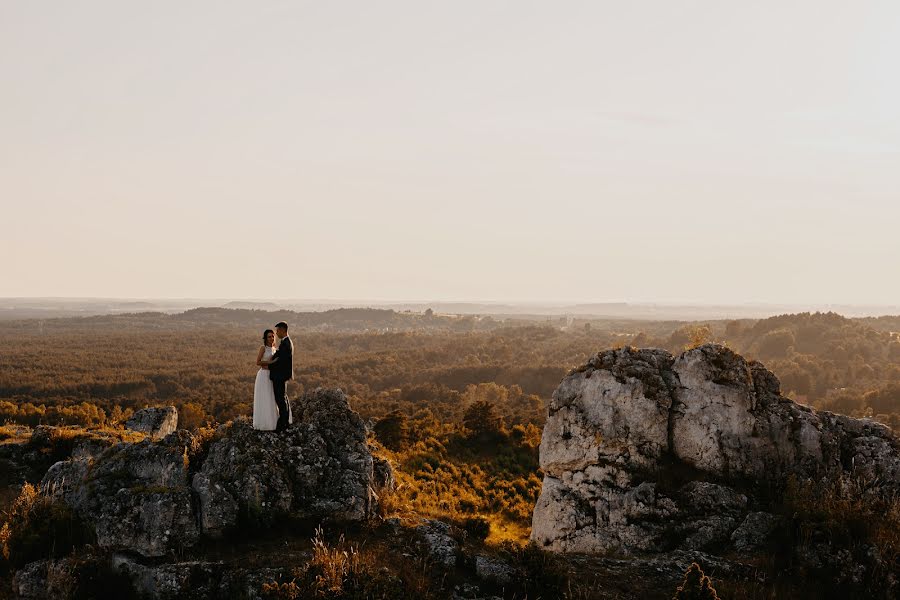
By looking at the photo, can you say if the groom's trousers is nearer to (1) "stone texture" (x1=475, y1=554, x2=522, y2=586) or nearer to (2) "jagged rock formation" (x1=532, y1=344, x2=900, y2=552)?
(1) "stone texture" (x1=475, y1=554, x2=522, y2=586)

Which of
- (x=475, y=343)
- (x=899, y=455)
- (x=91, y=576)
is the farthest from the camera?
(x=475, y=343)

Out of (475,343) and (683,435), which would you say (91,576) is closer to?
(683,435)

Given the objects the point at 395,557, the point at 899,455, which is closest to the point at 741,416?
the point at 899,455

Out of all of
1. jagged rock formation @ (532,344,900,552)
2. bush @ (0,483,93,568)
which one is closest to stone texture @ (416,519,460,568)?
jagged rock formation @ (532,344,900,552)

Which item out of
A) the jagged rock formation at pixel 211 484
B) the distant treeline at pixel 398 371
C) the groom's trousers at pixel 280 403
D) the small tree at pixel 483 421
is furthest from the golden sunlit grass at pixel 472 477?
the distant treeline at pixel 398 371

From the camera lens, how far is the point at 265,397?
12.2 metres

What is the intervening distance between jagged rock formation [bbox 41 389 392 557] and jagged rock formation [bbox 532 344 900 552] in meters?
6.08

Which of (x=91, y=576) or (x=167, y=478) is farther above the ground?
(x=167, y=478)

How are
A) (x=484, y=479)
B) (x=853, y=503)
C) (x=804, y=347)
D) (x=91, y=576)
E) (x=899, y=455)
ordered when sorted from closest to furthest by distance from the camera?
1. (x=91, y=576)
2. (x=853, y=503)
3. (x=899, y=455)
4. (x=484, y=479)
5. (x=804, y=347)

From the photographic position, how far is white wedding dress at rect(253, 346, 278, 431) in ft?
39.3

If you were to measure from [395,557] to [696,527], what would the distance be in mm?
7433

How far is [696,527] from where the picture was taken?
12.3 m

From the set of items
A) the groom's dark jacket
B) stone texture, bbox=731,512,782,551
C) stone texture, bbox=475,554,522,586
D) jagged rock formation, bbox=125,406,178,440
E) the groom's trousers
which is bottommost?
jagged rock formation, bbox=125,406,178,440

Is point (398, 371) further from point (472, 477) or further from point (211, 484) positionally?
point (211, 484)
